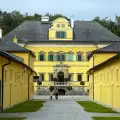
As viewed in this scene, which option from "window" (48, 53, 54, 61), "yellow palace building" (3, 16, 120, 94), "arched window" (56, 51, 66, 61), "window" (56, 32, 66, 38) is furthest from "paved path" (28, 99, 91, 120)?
"window" (48, 53, 54, 61)

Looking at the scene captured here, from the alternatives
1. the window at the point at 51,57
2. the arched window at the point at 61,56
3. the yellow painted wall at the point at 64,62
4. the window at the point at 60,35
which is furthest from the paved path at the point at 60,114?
the window at the point at 51,57

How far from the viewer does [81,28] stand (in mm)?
99625

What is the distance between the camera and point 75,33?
97.7m

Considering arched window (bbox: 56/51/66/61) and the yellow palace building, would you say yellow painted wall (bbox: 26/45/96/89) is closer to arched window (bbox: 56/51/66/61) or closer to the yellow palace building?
the yellow palace building

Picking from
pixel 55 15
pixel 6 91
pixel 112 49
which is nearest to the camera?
pixel 6 91

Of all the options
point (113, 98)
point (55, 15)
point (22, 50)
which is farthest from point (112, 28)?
point (113, 98)

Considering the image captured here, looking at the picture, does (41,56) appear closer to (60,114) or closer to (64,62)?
(64,62)

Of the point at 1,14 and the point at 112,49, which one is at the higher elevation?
the point at 1,14

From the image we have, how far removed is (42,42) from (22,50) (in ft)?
100

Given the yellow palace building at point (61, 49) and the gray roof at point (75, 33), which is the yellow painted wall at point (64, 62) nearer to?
the yellow palace building at point (61, 49)

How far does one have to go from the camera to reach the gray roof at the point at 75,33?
3743 inches

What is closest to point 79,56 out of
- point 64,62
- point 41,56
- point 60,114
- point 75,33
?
point 64,62

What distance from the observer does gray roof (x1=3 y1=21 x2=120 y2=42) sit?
95062 millimetres

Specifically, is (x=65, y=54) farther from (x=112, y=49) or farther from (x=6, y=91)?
(x=6, y=91)
